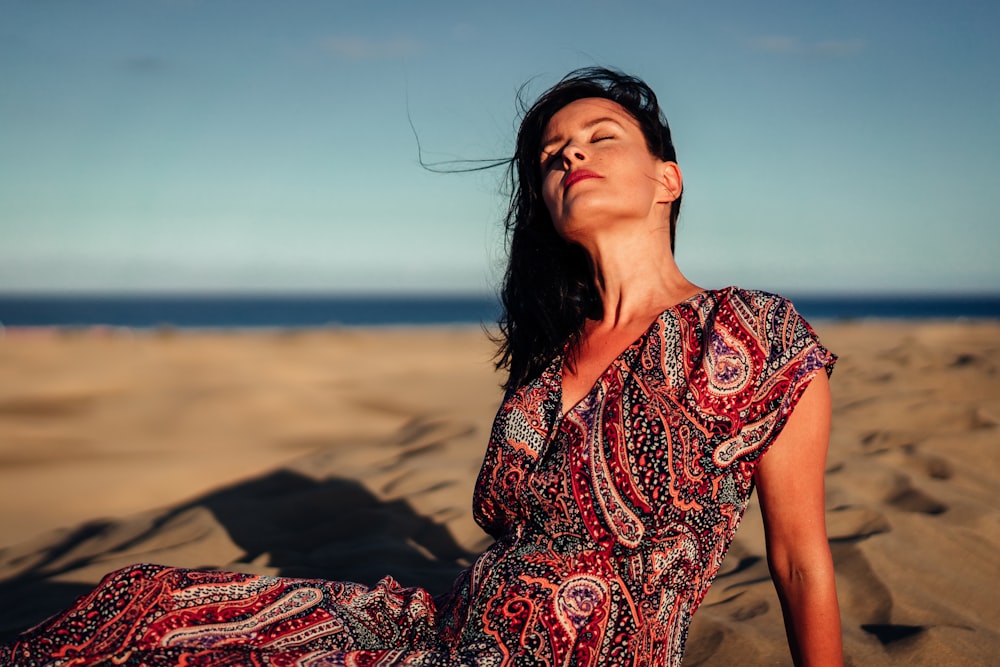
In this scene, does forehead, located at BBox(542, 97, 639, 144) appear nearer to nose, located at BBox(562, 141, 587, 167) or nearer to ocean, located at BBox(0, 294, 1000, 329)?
nose, located at BBox(562, 141, 587, 167)

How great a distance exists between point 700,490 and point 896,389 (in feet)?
20.0

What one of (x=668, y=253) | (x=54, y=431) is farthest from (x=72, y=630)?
(x=54, y=431)

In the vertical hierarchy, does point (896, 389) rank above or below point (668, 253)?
below

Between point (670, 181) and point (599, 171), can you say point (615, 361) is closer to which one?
point (599, 171)

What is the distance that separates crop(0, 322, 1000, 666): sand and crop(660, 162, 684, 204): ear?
153 centimetres

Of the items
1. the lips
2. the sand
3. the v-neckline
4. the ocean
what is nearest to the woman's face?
the lips

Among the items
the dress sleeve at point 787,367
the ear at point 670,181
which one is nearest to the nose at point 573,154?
the ear at point 670,181

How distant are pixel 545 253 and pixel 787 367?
907 mm

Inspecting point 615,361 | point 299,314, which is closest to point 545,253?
point 615,361

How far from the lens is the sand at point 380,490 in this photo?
10.9 feet

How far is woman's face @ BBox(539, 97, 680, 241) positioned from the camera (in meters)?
2.19

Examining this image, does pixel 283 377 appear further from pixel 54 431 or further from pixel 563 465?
pixel 563 465

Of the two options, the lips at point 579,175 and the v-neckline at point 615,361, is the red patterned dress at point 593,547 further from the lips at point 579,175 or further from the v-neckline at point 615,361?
the lips at point 579,175

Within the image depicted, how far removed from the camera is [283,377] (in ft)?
35.2
